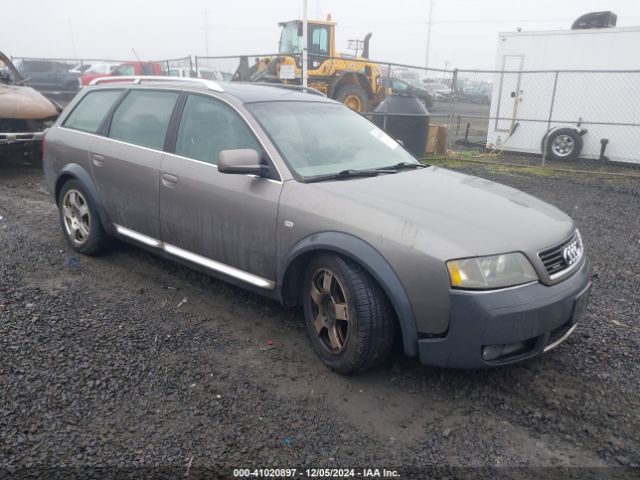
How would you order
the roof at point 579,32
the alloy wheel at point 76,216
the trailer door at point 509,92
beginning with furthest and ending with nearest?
the trailer door at point 509,92 → the roof at point 579,32 → the alloy wheel at point 76,216

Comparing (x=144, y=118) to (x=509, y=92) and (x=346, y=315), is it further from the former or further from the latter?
(x=509, y=92)

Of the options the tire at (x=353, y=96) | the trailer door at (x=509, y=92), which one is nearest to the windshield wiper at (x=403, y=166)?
the trailer door at (x=509, y=92)

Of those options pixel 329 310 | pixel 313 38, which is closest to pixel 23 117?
pixel 329 310

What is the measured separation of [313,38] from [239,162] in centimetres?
1350

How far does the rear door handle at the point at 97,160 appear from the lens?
4.64 meters

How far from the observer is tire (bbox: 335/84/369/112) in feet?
51.9

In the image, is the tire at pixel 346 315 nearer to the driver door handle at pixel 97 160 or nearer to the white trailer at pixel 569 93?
the driver door handle at pixel 97 160

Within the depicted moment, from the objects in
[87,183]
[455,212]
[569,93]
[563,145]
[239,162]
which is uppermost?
[569,93]

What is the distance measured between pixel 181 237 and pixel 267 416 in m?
1.75

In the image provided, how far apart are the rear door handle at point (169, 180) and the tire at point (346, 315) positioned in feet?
4.44

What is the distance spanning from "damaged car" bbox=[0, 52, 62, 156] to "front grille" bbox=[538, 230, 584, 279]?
27.1 feet

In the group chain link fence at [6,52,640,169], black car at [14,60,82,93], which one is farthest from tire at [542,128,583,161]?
black car at [14,60,82,93]

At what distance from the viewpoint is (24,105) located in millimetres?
8469

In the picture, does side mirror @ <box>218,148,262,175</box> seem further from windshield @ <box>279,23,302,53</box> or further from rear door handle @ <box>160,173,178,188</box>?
windshield @ <box>279,23,302,53</box>
